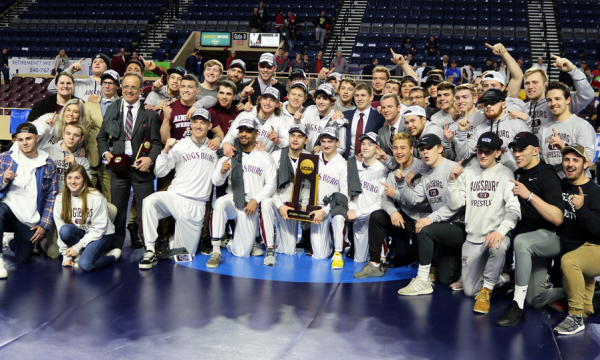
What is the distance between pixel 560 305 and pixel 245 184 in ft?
12.3

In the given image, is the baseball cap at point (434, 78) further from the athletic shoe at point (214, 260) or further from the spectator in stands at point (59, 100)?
the spectator in stands at point (59, 100)

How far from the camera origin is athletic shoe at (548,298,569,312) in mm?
4969

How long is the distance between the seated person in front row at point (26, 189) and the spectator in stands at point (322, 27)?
664 inches

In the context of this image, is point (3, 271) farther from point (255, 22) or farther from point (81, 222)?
point (255, 22)

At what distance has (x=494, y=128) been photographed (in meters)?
5.70

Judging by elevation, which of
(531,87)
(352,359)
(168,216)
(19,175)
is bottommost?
(352,359)

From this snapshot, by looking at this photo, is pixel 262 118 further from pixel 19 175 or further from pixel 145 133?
pixel 19 175

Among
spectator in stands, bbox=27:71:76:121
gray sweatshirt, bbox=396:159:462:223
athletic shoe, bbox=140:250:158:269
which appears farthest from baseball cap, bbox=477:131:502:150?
spectator in stands, bbox=27:71:76:121

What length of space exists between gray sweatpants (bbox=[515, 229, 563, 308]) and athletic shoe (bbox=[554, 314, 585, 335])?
434 mm

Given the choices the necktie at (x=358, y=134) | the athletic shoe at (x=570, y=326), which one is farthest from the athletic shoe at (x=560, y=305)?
the necktie at (x=358, y=134)

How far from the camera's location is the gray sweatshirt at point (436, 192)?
5.54m

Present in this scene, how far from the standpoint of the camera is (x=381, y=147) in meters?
6.72

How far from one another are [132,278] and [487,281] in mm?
3651

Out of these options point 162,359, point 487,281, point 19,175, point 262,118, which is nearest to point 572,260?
point 487,281
